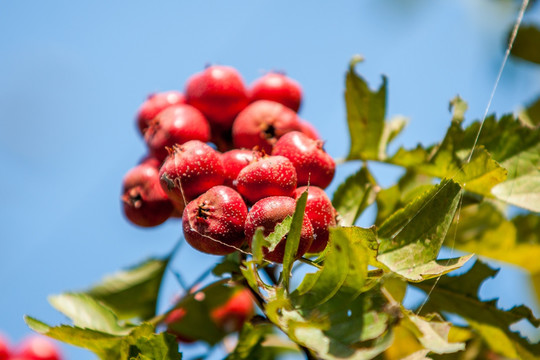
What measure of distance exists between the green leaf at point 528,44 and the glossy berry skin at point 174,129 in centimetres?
153

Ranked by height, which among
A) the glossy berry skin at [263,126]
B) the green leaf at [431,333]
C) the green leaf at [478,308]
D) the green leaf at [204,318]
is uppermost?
the glossy berry skin at [263,126]

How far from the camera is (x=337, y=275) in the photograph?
4.15ft

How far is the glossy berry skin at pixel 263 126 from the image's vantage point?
182cm

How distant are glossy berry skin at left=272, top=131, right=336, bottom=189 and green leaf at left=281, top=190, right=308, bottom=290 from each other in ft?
1.16

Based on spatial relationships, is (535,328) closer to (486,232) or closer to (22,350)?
(486,232)

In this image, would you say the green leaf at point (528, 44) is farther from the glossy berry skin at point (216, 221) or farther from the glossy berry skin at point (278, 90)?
the glossy berry skin at point (216, 221)

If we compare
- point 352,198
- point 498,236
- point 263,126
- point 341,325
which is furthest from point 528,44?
point 341,325

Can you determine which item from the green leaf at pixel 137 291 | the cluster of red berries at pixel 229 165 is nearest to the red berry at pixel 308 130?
the cluster of red berries at pixel 229 165

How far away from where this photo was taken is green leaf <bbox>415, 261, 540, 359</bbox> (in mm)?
A: 1870

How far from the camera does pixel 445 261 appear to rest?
4.61 feet

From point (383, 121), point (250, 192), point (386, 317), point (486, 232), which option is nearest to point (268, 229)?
point (250, 192)

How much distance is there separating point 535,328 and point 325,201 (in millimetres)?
847

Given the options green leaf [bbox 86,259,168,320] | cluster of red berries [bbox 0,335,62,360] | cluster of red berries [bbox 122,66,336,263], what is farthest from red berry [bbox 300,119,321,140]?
cluster of red berries [bbox 0,335,62,360]

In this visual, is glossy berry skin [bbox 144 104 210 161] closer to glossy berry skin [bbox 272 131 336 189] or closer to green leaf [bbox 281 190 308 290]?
glossy berry skin [bbox 272 131 336 189]
